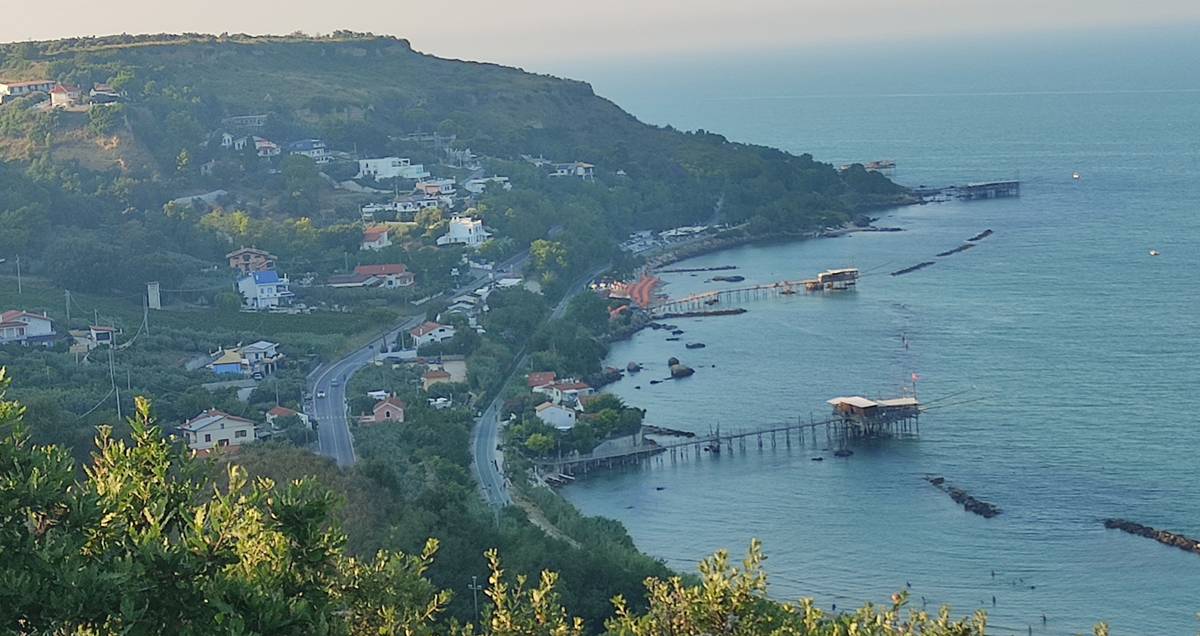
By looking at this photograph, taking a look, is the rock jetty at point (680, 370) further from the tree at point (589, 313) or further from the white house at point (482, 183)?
the white house at point (482, 183)

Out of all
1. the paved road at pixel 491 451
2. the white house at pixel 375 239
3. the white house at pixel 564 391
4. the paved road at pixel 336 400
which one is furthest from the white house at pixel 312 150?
the white house at pixel 564 391

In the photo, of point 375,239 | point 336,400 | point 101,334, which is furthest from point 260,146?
point 336,400

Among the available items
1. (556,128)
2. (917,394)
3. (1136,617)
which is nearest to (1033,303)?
(917,394)

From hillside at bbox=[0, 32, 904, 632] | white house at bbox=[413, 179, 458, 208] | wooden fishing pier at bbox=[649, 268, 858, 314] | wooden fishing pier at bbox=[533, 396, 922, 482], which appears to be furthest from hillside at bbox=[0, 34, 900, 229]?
wooden fishing pier at bbox=[533, 396, 922, 482]

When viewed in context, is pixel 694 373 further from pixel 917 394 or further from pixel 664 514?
pixel 664 514

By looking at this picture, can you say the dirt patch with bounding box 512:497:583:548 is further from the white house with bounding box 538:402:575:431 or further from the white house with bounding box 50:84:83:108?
the white house with bounding box 50:84:83:108

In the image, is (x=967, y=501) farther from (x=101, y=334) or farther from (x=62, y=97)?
(x=62, y=97)
